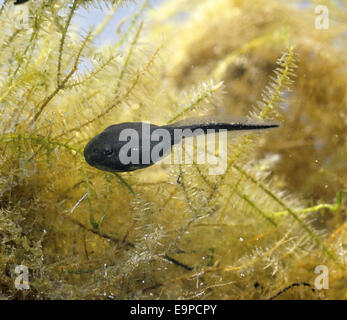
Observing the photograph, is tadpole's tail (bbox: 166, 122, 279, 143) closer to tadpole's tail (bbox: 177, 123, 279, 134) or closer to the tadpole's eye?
tadpole's tail (bbox: 177, 123, 279, 134)

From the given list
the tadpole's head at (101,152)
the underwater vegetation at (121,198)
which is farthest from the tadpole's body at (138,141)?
the underwater vegetation at (121,198)

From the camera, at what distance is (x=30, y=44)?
5.91 feet

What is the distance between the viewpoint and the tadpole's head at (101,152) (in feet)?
5.49

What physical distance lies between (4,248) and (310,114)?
110 inches

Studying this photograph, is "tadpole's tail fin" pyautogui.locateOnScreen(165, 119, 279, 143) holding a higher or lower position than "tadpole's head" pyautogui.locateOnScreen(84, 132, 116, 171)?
higher

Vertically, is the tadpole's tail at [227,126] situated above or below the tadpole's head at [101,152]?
above

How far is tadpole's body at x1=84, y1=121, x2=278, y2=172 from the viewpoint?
1.68 m

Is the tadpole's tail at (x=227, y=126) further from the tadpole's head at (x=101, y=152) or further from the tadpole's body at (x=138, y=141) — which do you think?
the tadpole's head at (x=101, y=152)

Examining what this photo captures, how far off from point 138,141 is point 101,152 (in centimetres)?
21

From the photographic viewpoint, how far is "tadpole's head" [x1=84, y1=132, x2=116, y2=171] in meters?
1.67

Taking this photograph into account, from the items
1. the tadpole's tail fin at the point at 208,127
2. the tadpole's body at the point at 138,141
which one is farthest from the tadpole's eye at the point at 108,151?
the tadpole's tail fin at the point at 208,127

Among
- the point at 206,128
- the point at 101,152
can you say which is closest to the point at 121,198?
the point at 101,152

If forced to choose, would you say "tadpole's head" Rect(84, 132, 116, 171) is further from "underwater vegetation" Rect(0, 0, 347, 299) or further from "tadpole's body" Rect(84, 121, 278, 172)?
"underwater vegetation" Rect(0, 0, 347, 299)

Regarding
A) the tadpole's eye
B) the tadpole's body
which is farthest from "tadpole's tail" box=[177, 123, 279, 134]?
the tadpole's eye
